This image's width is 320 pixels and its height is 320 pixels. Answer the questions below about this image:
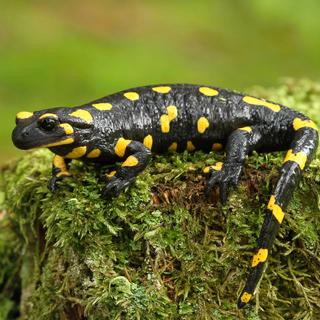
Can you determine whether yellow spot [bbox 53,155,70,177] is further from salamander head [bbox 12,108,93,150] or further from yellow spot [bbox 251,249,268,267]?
yellow spot [bbox 251,249,268,267]

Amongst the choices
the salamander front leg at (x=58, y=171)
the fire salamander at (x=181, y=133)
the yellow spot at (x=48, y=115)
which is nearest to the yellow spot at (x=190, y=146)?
the fire salamander at (x=181, y=133)

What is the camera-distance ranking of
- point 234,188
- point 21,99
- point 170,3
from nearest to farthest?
1. point 234,188
2. point 21,99
3. point 170,3

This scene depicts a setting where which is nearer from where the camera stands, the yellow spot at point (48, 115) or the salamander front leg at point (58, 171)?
the yellow spot at point (48, 115)

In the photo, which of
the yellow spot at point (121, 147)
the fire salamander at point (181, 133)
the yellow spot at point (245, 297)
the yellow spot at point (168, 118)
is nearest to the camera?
the yellow spot at point (245, 297)

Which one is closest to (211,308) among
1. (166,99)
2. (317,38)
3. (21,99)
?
(166,99)

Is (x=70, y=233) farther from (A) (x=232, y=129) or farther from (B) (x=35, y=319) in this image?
(A) (x=232, y=129)

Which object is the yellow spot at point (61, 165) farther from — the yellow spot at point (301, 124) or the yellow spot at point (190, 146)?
the yellow spot at point (301, 124)

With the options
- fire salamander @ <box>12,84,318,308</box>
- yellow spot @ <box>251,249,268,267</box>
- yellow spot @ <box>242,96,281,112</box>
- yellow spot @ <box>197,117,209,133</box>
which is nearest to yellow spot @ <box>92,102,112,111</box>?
fire salamander @ <box>12,84,318,308</box>
